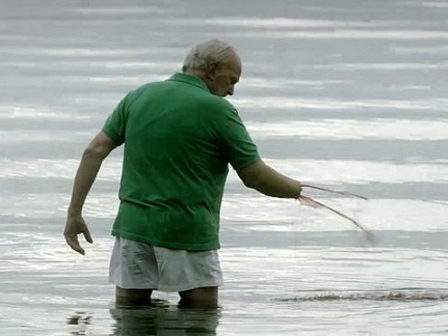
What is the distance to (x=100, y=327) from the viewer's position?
896 cm

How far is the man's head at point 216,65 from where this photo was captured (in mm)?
8719

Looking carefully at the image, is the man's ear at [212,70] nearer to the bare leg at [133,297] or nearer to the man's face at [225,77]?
the man's face at [225,77]

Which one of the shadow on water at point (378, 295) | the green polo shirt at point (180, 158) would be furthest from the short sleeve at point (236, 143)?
the shadow on water at point (378, 295)

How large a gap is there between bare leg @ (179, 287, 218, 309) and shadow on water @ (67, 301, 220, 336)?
5 cm

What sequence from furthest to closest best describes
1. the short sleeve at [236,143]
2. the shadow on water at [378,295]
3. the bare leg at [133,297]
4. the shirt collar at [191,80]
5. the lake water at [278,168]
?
1. the shadow on water at [378,295]
2. the lake water at [278,168]
3. the bare leg at [133,297]
4. the shirt collar at [191,80]
5. the short sleeve at [236,143]

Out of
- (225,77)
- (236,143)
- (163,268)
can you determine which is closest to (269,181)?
(236,143)

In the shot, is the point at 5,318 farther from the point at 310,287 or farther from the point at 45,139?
the point at 45,139

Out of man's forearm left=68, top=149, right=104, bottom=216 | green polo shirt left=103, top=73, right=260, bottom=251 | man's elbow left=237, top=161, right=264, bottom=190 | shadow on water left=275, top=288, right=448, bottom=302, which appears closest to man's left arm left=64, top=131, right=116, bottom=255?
man's forearm left=68, top=149, right=104, bottom=216

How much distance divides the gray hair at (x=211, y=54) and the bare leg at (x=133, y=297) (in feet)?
3.47

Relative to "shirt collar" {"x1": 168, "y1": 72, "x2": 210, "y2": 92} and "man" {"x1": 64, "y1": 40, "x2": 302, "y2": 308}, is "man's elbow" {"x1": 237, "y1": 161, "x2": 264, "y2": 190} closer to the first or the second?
"man" {"x1": 64, "y1": 40, "x2": 302, "y2": 308}

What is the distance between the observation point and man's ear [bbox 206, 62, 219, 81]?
28.7 ft

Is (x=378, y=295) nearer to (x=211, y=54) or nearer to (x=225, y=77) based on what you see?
(x=225, y=77)

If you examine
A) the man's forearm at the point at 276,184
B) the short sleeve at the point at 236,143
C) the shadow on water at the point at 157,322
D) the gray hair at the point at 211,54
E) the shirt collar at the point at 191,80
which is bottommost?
the shadow on water at the point at 157,322

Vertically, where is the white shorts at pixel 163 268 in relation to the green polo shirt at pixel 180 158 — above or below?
below
